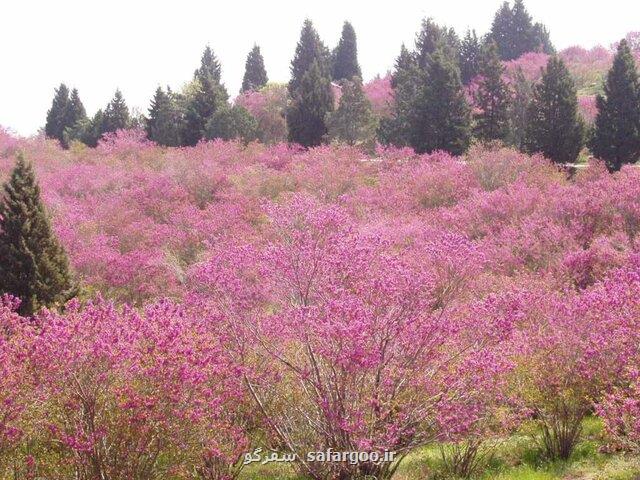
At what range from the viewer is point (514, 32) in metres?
65.9

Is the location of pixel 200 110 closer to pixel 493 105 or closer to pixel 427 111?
pixel 427 111

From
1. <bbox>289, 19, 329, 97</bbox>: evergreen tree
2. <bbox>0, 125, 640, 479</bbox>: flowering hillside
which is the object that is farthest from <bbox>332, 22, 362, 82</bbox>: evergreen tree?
<bbox>0, 125, 640, 479</bbox>: flowering hillside

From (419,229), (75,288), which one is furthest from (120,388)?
(419,229)

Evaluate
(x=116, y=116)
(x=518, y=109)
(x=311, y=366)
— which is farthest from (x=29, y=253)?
(x=116, y=116)

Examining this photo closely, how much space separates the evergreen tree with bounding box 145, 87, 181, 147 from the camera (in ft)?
151

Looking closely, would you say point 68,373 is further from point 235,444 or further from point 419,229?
point 419,229

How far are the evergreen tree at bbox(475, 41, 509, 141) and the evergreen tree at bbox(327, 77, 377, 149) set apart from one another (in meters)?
7.71

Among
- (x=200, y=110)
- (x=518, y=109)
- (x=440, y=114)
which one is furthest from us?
(x=200, y=110)

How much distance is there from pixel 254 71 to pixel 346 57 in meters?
10.0

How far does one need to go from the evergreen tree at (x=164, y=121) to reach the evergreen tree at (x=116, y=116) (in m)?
3.47

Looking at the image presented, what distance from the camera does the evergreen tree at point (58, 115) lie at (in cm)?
5888

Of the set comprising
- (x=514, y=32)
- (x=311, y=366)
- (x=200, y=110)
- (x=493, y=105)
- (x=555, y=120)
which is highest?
(x=514, y=32)

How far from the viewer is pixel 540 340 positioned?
30.3 feet

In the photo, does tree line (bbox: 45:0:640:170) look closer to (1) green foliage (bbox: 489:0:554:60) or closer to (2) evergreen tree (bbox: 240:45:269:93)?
(2) evergreen tree (bbox: 240:45:269:93)
